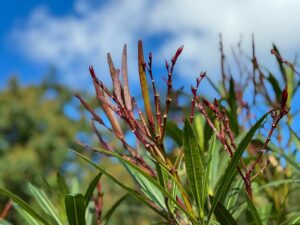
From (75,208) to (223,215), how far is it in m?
0.24

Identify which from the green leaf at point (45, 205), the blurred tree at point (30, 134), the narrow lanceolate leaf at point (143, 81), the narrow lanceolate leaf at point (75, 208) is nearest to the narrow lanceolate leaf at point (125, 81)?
the narrow lanceolate leaf at point (143, 81)

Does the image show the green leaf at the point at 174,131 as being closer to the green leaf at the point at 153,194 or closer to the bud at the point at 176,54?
the green leaf at the point at 153,194

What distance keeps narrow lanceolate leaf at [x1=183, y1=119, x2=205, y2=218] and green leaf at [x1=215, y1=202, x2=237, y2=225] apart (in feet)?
0.12

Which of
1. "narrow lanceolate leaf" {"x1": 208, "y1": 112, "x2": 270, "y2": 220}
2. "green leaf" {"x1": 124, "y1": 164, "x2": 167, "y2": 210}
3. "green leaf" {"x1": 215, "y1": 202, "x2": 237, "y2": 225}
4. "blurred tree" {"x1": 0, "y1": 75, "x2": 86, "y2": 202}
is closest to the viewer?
"narrow lanceolate leaf" {"x1": 208, "y1": 112, "x2": 270, "y2": 220}

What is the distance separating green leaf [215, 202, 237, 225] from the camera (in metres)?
0.79

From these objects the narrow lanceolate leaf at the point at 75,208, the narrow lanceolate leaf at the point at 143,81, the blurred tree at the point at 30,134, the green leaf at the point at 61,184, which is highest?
the blurred tree at the point at 30,134

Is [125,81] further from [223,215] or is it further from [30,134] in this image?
[30,134]

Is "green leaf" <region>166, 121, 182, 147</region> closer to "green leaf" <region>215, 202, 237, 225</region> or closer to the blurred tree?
"green leaf" <region>215, 202, 237, 225</region>

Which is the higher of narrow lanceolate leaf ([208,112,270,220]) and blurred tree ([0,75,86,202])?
blurred tree ([0,75,86,202])

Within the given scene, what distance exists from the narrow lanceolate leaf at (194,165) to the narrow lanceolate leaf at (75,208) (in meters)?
0.19

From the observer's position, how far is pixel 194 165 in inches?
29.6

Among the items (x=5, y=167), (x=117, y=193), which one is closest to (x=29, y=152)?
(x=5, y=167)

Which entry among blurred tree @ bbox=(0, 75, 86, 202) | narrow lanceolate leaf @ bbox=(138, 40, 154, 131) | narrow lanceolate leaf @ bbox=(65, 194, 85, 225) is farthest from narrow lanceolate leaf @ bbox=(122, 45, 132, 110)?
blurred tree @ bbox=(0, 75, 86, 202)

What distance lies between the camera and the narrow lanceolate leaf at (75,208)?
2.71 ft
